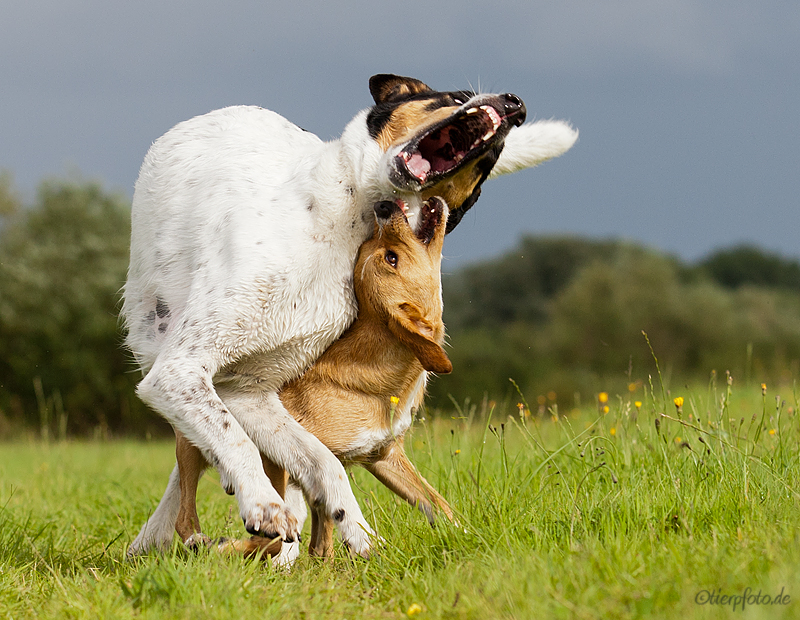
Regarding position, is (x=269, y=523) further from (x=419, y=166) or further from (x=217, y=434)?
(x=419, y=166)

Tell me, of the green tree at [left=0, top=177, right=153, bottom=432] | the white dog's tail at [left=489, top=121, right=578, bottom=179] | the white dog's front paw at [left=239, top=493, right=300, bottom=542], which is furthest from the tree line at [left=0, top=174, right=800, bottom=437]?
the white dog's front paw at [left=239, top=493, right=300, bottom=542]

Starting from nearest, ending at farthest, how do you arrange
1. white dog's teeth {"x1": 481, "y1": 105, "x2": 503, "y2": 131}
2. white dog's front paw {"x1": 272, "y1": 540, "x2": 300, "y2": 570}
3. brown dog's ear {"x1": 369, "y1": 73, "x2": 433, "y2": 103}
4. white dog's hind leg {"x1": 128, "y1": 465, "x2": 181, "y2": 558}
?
white dog's front paw {"x1": 272, "y1": 540, "x2": 300, "y2": 570} → white dog's teeth {"x1": 481, "y1": 105, "x2": 503, "y2": 131} → white dog's hind leg {"x1": 128, "y1": 465, "x2": 181, "y2": 558} → brown dog's ear {"x1": 369, "y1": 73, "x2": 433, "y2": 103}

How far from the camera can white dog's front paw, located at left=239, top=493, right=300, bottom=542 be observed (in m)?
3.49

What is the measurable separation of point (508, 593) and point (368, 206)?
7.78 feet

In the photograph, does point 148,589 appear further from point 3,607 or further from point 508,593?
point 508,593

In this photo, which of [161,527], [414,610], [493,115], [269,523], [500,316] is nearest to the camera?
[414,610]

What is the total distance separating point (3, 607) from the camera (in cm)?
362

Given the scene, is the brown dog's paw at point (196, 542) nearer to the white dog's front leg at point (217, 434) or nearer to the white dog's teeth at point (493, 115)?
the white dog's front leg at point (217, 434)

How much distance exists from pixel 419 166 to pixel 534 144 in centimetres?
167

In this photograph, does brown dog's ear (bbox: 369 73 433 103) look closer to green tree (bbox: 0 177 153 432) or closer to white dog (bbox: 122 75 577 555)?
white dog (bbox: 122 75 577 555)

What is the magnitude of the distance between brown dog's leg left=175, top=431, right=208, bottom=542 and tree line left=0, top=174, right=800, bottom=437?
9.59 metres

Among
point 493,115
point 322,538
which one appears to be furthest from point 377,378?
point 493,115

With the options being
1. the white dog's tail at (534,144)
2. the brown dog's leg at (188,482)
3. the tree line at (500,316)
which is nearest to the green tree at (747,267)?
the tree line at (500,316)

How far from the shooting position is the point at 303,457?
154 inches
